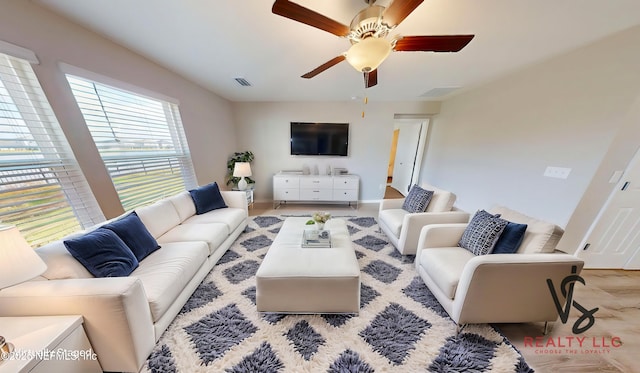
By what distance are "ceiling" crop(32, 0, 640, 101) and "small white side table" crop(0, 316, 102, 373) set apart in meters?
2.03

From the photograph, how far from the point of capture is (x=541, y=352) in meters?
1.25

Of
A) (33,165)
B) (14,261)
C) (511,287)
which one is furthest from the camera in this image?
(33,165)

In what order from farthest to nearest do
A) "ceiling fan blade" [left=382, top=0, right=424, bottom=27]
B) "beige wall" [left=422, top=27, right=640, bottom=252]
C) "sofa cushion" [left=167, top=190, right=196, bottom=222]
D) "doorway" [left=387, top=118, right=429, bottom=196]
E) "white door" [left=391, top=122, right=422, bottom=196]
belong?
"white door" [left=391, top=122, right=422, bottom=196], "doorway" [left=387, top=118, right=429, bottom=196], "sofa cushion" [left=167, top=190, right=196, bottom=222], "beige wall" [left=422, top=27, right=640, bottom=252], "ceiling fan blade" [left=382, top=0, right=424, bottom=27]

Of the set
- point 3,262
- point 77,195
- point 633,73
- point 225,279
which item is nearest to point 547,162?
point 633,73

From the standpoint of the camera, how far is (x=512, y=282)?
48.3 inches

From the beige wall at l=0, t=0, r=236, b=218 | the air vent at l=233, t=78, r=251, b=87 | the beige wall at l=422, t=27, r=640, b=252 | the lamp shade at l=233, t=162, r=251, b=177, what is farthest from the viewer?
the lamp shade at l=233, t=162, r=251, b=177

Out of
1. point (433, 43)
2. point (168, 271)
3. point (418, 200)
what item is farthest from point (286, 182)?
point (433, 43)

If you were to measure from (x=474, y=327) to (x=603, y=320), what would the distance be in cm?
114

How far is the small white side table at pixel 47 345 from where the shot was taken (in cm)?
79

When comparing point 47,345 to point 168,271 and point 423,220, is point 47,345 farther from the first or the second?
point 423,220

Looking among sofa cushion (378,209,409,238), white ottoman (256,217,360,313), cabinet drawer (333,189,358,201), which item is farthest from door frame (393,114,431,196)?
white ottoman (256,217,360,313)

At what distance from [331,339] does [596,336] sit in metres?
1.99

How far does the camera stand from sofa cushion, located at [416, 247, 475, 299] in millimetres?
1385

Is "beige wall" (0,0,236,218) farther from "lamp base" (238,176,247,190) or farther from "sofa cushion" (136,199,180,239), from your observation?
"lamp base" (238,176,247,190)
